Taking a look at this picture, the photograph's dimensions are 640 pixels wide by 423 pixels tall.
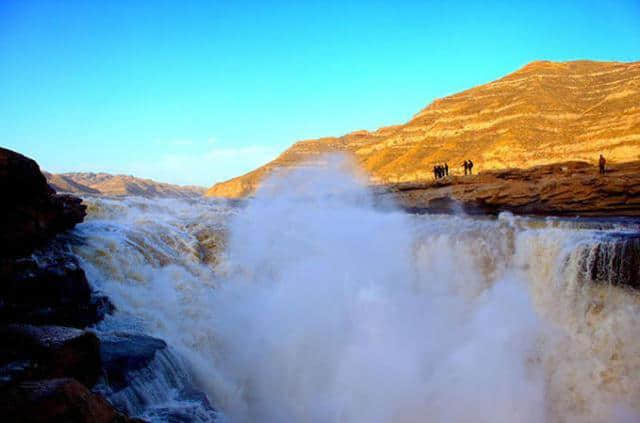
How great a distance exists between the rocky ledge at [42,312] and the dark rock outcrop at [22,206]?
1cm

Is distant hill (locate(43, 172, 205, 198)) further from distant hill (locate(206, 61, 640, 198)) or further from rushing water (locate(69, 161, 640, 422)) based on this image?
rushing water (locate(69, 161, 640, 422))

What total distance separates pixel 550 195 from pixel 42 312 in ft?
44.9

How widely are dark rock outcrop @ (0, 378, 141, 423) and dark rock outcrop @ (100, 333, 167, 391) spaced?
5.02 ft

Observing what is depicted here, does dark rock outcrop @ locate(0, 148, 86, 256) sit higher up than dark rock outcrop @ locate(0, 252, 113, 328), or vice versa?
dark rock outcrop @ locate(0, 148, 86, 256)

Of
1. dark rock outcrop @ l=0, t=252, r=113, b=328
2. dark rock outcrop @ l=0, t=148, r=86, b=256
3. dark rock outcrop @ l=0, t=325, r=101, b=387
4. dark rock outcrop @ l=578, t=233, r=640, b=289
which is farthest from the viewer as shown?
dark rock outcrop @ l=578, t=233, r=640, b=289

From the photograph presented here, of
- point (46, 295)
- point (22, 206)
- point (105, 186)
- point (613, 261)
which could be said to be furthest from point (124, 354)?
point (105, 186)

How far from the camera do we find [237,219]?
15.7 m

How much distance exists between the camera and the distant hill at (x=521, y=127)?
113 feet

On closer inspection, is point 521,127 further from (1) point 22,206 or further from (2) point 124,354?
(2) point 124,354

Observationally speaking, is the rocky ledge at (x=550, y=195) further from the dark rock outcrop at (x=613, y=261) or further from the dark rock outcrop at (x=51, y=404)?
the dark rock outcrop at (x=51, y=404)

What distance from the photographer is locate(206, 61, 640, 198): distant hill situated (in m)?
34.3

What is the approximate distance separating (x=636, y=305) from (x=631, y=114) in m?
34.5

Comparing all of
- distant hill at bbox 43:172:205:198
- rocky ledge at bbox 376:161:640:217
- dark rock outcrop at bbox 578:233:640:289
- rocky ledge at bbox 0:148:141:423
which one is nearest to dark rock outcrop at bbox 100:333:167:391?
rocky ledge at bbox 0:148:141:423

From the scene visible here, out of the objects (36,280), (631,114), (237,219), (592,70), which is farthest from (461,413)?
(592,70)
